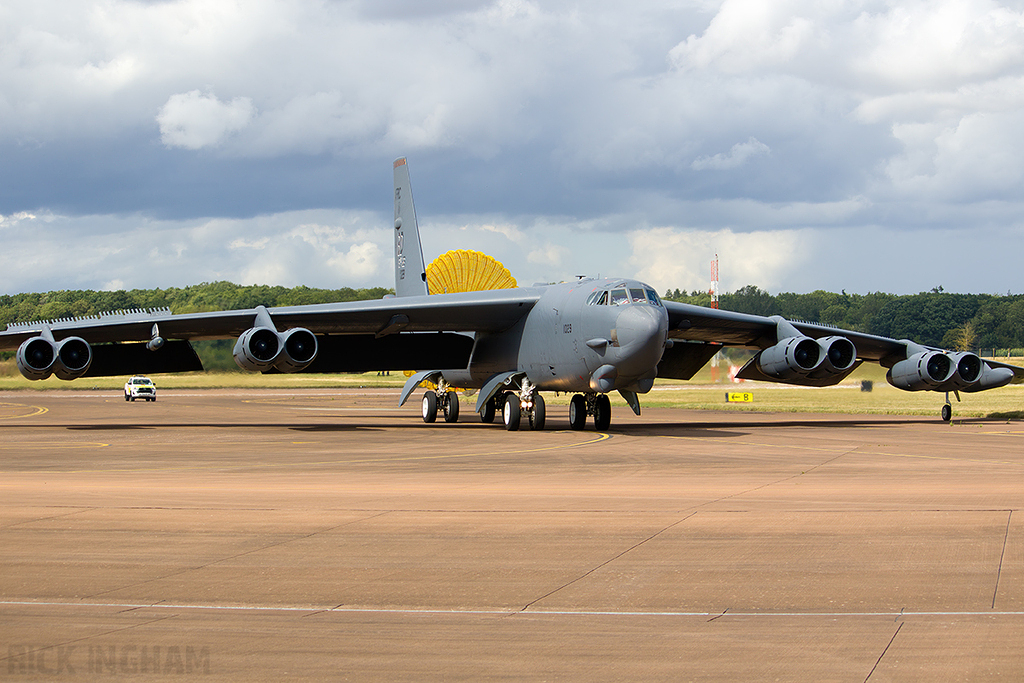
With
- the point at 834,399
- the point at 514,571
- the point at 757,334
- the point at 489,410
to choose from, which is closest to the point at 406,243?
the point at 489,410

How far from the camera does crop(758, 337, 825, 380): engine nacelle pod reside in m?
29.1

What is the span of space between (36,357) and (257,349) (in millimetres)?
6155

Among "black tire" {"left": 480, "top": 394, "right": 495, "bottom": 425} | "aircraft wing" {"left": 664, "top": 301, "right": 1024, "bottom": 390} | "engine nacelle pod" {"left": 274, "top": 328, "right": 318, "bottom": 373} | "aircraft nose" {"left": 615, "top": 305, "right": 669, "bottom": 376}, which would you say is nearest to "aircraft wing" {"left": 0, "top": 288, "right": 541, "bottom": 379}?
"engine nacelle pod" {"left": 274, "top": 328, "right": 318, "bottom": 373}

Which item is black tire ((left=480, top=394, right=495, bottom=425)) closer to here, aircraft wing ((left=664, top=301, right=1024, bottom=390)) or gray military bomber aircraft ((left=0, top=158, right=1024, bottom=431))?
gray military bomber aircraft ((left=0, top=158, right=1024, bottom=431))

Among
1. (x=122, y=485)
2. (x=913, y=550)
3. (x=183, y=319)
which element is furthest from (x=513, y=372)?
(x=913, y=550)

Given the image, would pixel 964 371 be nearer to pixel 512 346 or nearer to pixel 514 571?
pixel 512 346

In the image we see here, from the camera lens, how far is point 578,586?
24.4 ft

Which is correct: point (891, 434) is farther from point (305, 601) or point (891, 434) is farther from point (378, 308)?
point (305, 601)

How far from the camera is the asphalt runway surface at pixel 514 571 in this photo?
18.3 feet

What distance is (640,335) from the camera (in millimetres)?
24094

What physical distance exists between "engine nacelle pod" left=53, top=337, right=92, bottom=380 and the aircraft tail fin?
12.5 metres

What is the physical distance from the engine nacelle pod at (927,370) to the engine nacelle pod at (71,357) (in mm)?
24670

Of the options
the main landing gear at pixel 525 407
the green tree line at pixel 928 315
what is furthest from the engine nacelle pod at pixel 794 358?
the green tree line at pixel 928 315

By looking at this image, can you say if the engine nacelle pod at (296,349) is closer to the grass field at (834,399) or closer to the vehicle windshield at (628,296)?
the vehicle windshield at (628,296)
